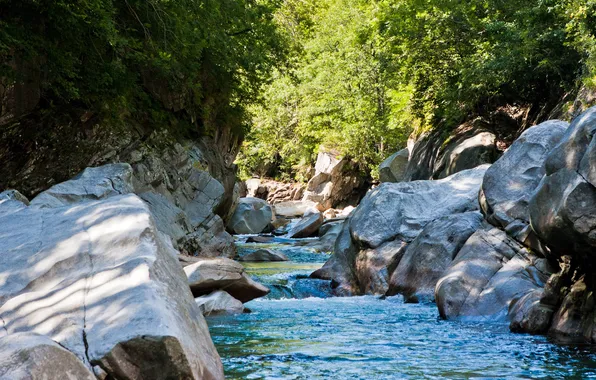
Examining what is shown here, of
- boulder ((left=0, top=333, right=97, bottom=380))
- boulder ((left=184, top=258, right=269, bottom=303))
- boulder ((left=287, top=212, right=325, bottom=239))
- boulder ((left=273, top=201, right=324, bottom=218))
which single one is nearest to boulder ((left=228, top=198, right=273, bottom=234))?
boulder ((left=287, top=212, right=325, bottom=239))

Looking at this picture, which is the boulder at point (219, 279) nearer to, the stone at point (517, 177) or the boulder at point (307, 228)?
the stone at point (517, 177)

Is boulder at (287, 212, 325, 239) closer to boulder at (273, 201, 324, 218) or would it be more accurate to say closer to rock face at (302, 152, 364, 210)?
boulder at (273, 201, 324, 218)

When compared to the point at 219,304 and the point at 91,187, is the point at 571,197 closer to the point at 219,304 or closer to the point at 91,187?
the point at 219,304

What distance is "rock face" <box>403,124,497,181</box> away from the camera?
22.1 metres

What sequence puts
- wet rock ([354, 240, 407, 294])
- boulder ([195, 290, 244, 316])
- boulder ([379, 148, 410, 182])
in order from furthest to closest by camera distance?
boulder ([379, 148, 410, 182])
wet rock ([354, 240, 407, 294])
boulder ([195, 290, 244, 316])

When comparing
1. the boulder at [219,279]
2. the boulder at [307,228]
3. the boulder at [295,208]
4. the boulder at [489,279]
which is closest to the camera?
the boulder at [489,279]

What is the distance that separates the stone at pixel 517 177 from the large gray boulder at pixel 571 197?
302cm

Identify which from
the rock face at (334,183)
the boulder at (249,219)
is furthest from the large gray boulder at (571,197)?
the rock face at (334,183)

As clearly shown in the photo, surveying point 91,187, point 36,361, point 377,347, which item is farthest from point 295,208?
point 36,361

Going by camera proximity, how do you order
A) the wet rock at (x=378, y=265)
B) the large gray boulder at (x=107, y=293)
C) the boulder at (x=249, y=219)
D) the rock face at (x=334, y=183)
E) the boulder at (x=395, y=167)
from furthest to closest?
1. the rock face at (x=334, y=183)
2. the boulder at (x=395, y=167)
3. the boulder at (x=249, y=219)
4. the wet rock at (x=378, y=265)
5. the large gray boulder at (x=107, y=293)

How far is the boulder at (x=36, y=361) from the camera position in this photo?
117 inches

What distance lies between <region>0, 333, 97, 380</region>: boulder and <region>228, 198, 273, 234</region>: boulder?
24.8 meters

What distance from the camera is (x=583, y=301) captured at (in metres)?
7.38

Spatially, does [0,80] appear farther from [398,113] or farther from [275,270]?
[398,113]
